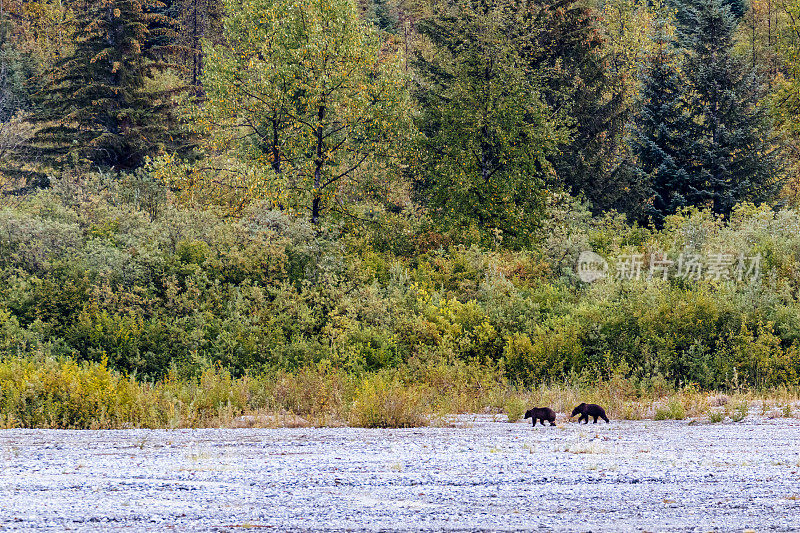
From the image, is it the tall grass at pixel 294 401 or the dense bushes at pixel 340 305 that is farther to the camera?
the dense bushes at pixel 340 305

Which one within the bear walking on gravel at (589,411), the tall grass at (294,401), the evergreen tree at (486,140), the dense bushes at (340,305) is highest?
the evergreen tree at (486,140)

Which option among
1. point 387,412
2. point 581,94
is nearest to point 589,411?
point 387,412

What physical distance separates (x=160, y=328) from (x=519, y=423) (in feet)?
34.9

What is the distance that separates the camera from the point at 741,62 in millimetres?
33438

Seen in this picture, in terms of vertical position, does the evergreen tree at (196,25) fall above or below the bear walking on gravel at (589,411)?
above

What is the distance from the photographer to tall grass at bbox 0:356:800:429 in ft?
38.8

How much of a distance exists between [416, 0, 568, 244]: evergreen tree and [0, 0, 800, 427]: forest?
0.10 meters

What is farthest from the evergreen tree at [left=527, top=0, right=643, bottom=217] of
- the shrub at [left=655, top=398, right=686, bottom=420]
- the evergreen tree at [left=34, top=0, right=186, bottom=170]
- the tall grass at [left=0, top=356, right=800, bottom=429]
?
the shrub at [left=655, top=398, right=686, bottom=420]

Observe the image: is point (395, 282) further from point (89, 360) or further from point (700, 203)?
point (700, 203)

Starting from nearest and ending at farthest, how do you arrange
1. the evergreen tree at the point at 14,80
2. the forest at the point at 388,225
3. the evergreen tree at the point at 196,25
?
the forest at the point at 388,225
the evergreen tree at the point at 14,80
the evergreen tree at the point at 196,25

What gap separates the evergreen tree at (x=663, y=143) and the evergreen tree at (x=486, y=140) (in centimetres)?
577

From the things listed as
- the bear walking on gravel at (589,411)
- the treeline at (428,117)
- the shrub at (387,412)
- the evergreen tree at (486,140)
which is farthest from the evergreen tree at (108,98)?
the bear walking on gravel at (589,411)

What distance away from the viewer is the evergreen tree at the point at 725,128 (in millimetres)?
32156

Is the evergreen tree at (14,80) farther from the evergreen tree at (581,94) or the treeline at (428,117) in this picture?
the evergreen tree at (581,94)
